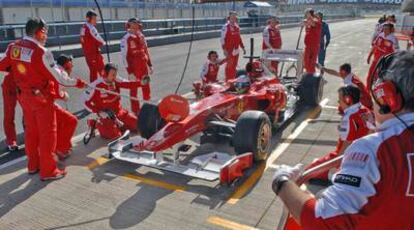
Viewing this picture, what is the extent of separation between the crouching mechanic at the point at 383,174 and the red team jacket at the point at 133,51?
7130mm

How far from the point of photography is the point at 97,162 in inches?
229

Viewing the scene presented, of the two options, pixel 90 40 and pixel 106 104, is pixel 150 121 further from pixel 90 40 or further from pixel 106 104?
pixel 90 40

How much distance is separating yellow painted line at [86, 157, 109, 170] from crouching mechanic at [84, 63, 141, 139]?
884 mm

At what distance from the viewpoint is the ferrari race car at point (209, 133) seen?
510cm

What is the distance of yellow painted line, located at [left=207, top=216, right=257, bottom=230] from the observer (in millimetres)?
4098

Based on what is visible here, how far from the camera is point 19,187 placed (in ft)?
16.5

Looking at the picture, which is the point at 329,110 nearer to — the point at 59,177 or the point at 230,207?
the point at 230,207

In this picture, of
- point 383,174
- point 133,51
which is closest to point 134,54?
point 133,51

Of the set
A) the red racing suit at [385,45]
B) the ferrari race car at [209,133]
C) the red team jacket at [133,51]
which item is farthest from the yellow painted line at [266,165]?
the red team jacket at [133,51]

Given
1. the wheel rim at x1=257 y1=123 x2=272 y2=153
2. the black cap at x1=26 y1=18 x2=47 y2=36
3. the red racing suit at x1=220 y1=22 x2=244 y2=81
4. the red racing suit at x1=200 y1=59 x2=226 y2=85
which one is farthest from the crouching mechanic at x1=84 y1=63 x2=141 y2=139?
the red racing suit at x1=220 y1=22 x2=244 y2=81

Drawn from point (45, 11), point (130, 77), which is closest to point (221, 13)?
point (45, 11)

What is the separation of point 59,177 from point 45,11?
70.6 feet

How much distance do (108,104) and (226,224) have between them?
142 inches

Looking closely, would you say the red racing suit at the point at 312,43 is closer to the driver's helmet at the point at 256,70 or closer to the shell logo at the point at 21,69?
the driver's helmet at the point at 256,70
